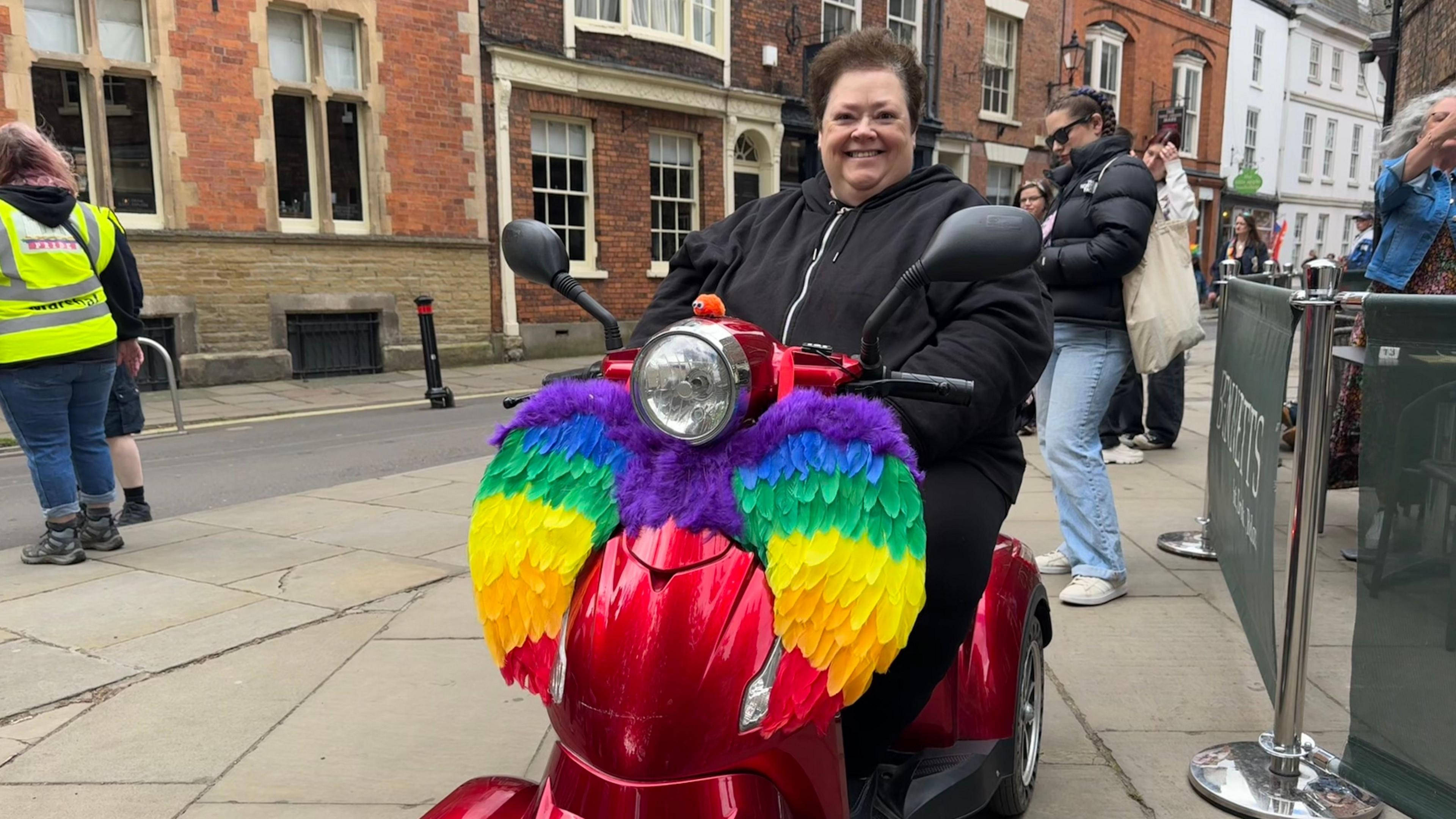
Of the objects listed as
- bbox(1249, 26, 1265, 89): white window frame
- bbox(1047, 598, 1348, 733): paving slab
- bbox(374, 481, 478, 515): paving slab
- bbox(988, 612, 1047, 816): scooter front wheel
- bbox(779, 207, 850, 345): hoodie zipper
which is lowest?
bbox(374, 481, 478, 515): paving slab

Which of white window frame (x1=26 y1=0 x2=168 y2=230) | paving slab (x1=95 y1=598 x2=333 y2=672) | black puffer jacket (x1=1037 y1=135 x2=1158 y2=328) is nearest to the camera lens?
paving slab (x1=95 y1=598 x2=333 y2=672)

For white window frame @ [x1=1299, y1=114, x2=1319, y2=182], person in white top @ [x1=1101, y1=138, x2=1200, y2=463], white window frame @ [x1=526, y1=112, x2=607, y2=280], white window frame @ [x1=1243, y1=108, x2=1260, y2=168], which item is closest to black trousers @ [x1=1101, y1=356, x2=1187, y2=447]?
person in white top @ [x1=1101, y1=138, x2=1200, y2=463]

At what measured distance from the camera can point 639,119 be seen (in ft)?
52.1

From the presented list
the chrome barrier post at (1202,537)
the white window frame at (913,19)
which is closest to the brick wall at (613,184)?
the white window frame at (913,19)

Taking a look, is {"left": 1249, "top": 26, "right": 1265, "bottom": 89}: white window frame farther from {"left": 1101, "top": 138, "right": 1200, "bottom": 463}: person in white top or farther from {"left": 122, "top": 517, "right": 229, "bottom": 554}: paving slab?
{"left": 122, "top": 517, "right": 229, "bottom": 554}: paving slab

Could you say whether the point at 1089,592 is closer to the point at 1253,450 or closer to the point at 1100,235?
the point at 1253,450

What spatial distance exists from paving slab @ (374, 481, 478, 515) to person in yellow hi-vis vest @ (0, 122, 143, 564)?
149cm

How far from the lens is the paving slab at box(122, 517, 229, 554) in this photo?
495 centimetres

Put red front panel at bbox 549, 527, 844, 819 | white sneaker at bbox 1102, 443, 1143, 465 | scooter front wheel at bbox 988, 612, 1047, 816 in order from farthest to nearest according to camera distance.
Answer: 1. white sneaker at bbox 1102, 443, 1143, 465
2. scooter front wheel at bbox 988, 612, 1047, 816
3. red front panel at bbox 549, 527, 844, 819

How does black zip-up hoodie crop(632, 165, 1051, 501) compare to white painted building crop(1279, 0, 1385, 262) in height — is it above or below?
below

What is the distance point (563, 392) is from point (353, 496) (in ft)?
16.1

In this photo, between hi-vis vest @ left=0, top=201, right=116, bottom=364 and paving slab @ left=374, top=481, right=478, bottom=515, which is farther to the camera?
paving slab @ left=374, top=481, right=478, bottom=515

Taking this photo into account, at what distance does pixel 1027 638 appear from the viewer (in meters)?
2.43

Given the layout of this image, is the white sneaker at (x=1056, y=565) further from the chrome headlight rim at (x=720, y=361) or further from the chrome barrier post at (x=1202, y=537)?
the chrome headlight rim at (x=720, y=361)
